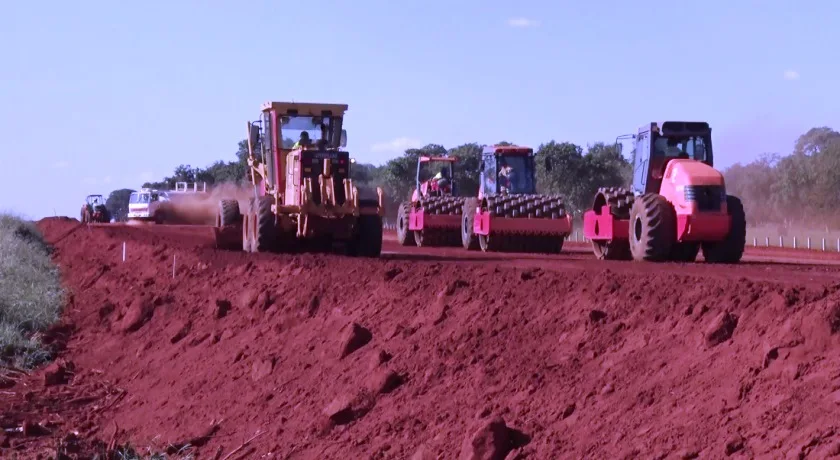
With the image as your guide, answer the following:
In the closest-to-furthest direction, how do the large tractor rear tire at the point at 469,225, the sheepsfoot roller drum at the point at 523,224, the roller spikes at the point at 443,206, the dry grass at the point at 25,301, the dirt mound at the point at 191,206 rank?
the dry grass at the point at 25,301
the sheepsfoot roller drum at the point at 523,224
the large tractor rear tire at the point at 469,225
the roller spikes at the point at 443,206
the dirt mound at the point at 191,206

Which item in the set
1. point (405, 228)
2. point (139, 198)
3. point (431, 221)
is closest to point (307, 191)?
point (431, 221)

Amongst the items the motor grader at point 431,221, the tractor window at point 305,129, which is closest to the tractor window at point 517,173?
the motor grader at point 431,221

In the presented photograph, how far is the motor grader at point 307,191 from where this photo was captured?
2089 cm

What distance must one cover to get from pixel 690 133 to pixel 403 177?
190 ft

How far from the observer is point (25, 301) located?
65.8ft

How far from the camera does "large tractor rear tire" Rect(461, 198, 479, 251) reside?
27.2m

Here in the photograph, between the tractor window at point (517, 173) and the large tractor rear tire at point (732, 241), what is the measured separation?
9.34m

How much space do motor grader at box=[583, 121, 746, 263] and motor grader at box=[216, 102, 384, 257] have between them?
4.65 m

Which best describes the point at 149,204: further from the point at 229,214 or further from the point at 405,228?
the point at 229,214

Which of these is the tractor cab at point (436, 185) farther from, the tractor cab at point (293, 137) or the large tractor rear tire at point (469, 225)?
the tractor cab at point (293, 137)

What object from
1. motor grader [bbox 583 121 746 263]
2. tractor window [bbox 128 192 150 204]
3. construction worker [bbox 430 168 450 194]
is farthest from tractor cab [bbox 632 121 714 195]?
tractor window [bbox 128 192 150 204]

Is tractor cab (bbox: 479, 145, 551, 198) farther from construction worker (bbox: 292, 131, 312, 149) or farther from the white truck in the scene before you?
the white truck

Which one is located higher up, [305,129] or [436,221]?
[305,129]

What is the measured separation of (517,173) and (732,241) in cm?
1008
